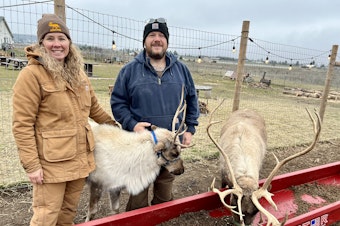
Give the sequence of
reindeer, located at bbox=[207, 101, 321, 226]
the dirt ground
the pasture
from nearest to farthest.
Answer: reindeer, located at bbox=[207, 101, 321, 226]
the dirt ground
the pasture

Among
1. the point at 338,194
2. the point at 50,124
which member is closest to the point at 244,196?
the point at 50,124

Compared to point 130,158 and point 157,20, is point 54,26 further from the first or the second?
point 130,158

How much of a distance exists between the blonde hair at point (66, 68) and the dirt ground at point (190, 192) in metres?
1.82

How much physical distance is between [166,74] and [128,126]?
28.3 inches

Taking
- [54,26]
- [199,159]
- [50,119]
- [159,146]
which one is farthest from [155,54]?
[199,159]

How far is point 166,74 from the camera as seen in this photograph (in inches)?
125

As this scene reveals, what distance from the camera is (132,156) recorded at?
2961mm

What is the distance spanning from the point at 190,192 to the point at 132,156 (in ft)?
6.20

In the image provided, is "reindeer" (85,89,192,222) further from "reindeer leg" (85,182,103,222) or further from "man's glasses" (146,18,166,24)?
"man's glasses" (146,18,166,24)

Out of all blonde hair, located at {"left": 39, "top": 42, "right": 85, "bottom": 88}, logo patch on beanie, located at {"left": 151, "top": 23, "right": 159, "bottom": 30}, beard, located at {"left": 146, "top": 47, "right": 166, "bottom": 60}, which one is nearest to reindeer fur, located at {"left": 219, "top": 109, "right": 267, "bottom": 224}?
beard, located at {"left": 146, "top": 47, "right": 166, "bottom": 60}

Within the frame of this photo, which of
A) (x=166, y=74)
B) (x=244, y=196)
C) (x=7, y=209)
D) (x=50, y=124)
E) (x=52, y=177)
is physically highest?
(x=166, y=74)

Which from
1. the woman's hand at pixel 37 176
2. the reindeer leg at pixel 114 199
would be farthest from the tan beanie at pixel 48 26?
the reindeer leg at pixel 114 199

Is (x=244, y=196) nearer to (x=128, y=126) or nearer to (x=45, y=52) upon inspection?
(x=128, y=126)

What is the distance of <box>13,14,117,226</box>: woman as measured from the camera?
7.10 ft
